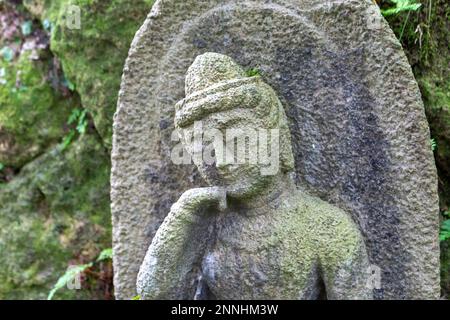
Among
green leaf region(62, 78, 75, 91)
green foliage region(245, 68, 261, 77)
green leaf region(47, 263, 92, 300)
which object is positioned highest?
green leaf region(62, 78, 75, 91)

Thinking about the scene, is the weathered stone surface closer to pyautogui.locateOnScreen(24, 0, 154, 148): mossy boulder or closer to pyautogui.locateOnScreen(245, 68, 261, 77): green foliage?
pyautogui.locateOnScreen(245, 68, 261, 77): green foliage

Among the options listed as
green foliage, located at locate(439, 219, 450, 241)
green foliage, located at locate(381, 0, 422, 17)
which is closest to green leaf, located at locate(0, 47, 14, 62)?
green foliage, located at locate(381, 0, 422, 17)

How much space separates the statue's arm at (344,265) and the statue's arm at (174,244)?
350 mm

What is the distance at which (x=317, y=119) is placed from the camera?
1731 millimetres

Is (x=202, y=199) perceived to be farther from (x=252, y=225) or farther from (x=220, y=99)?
(x=220, y=99)

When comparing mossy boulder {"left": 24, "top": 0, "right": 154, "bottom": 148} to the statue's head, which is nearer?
the statue's head

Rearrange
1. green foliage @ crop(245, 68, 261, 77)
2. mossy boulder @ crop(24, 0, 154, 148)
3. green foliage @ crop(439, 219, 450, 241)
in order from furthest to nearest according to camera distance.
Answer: mossy boulder @ crop(24, 0, 154, 148) → green foliage @ crop(439, 219, 450, 241) → green foliage @ crop(245, 68, 261, 77)

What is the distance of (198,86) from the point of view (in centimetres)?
159

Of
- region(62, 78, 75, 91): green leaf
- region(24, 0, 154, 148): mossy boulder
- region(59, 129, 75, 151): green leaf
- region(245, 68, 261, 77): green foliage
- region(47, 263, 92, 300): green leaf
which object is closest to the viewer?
region(245, 68, 261, 77): green foliage

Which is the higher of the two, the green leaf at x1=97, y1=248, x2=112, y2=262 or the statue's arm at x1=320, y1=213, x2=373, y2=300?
the green leaf at x1=97, y1=248, x2=112, y2=262

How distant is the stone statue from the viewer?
1.55m

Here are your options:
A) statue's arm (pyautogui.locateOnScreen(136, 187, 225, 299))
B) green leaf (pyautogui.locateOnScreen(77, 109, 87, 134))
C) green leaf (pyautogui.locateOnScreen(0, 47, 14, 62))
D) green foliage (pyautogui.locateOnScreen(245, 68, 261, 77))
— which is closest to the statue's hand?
statue's arm (pyautogui.locateOnScreen(136, 187, 225, 299))

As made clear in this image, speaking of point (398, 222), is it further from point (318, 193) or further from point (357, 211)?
point (318, 193)

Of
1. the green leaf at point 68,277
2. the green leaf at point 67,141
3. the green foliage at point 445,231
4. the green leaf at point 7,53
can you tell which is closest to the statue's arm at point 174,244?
the green foliage at point 445,231
